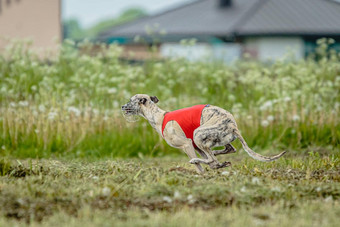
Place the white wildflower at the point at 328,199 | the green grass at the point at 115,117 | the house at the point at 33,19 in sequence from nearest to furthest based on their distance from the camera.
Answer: the white wildflower at the point at 328,199 → the green grass at the point at 115,117 → the house at the point at 33,19

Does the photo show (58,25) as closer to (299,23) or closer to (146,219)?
(299,23)

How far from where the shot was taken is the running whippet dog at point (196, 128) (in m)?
5.08

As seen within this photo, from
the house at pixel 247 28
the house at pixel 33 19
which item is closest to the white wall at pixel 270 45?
the house at pixel 247 28

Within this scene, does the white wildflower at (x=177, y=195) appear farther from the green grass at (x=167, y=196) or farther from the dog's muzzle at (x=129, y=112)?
the dog's muzzle at (x=129, y=112)

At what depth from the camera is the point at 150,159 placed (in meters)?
7.42

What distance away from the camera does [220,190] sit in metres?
4.61

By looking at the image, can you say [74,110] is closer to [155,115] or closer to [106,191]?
[155,115]

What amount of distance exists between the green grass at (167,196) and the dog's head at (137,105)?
684 mm

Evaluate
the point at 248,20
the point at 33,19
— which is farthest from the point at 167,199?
the point at 248,20

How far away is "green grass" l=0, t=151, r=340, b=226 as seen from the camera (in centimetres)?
398

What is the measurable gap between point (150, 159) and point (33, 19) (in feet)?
54.5

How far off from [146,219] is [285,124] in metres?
4.99

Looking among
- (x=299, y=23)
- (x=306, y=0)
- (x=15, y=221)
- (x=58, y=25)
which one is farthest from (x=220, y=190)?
(x=306, y=0)

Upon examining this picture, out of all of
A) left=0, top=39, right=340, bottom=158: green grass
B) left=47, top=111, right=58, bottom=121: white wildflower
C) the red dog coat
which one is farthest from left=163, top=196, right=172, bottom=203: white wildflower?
left=47, top=111, right=58, bottom=121: white wildflower
